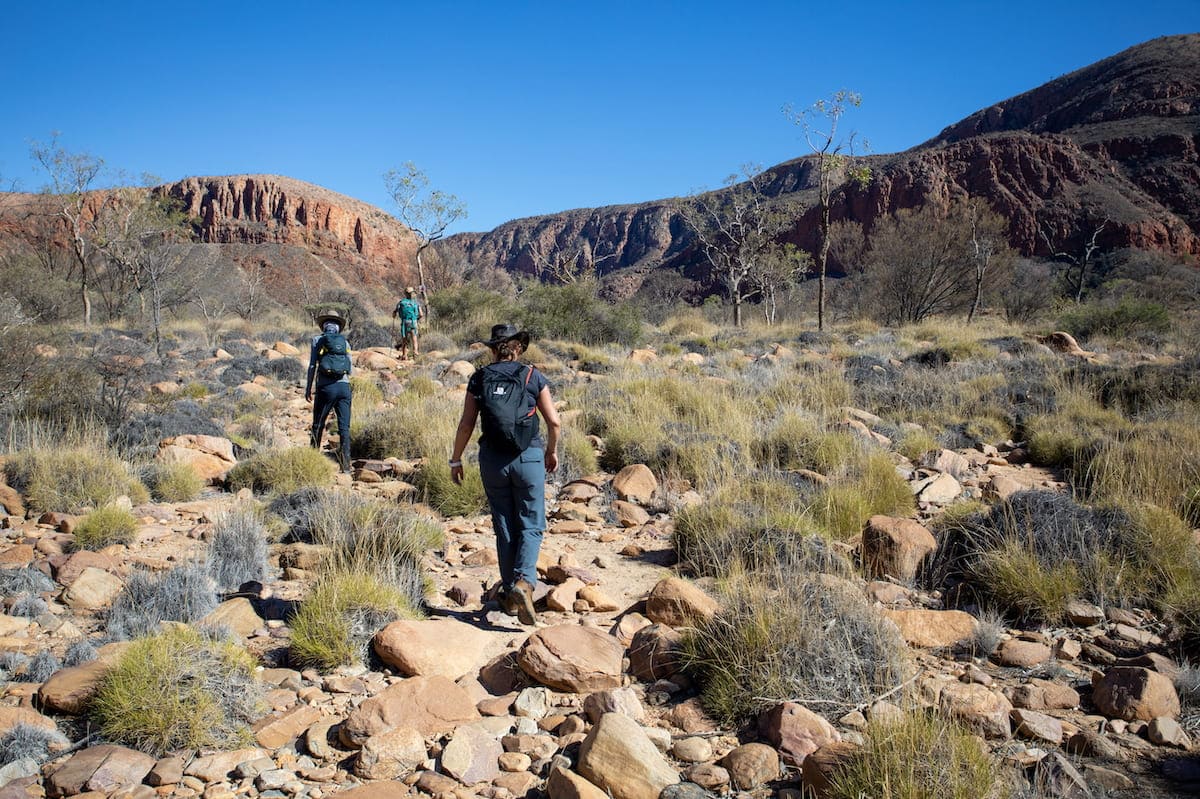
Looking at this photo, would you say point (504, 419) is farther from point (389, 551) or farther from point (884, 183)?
point (884, 183)

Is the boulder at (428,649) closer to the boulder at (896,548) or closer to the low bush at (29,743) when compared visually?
the low bush at (29,743)

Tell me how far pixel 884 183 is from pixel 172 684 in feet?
289

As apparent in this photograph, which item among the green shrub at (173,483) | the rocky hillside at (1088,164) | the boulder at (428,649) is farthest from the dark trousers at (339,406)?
the rocky hillside at (1088,164)

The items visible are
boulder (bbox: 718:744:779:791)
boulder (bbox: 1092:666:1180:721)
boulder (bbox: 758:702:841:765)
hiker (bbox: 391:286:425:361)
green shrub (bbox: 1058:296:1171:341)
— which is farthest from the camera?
green shrub (bbox: 1058:296:1171:341)

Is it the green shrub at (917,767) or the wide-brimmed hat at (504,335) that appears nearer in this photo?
the green shrub at (917,767)

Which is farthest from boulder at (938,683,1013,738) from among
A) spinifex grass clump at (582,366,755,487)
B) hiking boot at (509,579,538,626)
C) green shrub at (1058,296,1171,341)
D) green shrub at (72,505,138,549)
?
green shrub at (1058,296,1171,341)

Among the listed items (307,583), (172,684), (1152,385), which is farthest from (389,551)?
(1152,385)

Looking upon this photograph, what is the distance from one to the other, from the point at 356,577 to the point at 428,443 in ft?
12.4

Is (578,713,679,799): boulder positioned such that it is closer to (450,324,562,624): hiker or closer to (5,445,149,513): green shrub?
(450,324,562,624): hiker

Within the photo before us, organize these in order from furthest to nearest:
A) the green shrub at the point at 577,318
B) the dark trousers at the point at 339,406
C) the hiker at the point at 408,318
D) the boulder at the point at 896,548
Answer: the green shrub at the point at 577,318
the hiker at the point at 408,318
the dark trousers at the point at 339,406
the boulder at the point at 896,548

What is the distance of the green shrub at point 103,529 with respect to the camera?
5098mm

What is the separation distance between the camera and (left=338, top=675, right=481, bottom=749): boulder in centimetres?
279

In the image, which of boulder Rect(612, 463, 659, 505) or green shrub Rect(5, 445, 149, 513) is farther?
boulder Rect(612, 463, 659, 505)

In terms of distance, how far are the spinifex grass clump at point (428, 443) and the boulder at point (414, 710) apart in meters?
3.08
